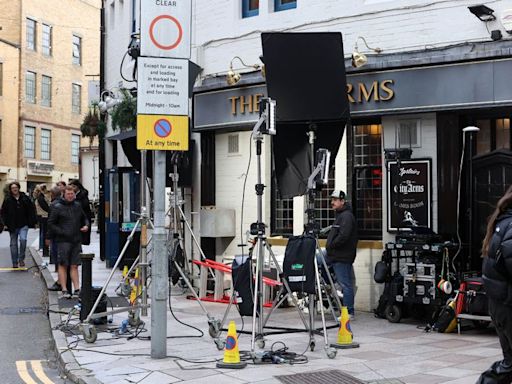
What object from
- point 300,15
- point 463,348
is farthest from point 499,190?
point 300,15

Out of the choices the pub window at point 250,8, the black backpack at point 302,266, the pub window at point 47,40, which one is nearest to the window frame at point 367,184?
the pub window at point 250,8

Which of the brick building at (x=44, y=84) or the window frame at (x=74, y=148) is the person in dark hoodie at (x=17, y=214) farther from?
the window frame at (x=74, y=148)

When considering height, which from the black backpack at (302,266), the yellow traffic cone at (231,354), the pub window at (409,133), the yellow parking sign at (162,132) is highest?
the pub window at (409,133)

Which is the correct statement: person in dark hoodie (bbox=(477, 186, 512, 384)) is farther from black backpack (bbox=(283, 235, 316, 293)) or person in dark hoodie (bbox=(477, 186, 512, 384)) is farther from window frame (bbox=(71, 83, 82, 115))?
window frame (bbox=(71, 83, 82, 115))

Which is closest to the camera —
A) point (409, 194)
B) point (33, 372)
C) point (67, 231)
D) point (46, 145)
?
point (33, 372)

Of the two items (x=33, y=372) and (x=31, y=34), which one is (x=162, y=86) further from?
(x=31, y=34)

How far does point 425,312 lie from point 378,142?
2.68 metres

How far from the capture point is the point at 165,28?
751cm

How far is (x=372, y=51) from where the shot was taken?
424 inches

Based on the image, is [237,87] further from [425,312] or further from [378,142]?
[425,312]

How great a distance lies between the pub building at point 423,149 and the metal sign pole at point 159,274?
4.02 meters

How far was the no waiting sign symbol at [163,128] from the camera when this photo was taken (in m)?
7.50

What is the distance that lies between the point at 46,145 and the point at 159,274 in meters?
38.9

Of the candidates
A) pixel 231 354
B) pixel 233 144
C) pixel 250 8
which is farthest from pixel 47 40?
pixel 231 354
